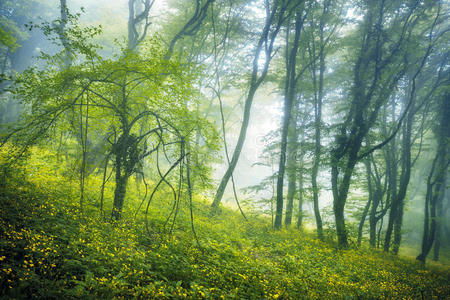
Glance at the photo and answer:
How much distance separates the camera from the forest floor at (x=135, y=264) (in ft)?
9.42

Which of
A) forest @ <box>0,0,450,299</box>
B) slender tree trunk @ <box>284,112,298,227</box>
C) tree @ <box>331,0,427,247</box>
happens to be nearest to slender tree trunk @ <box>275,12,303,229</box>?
forest @ <box>0,0,450,299</box>

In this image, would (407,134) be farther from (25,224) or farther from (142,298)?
(25,224)

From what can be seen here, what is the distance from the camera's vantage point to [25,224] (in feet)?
12.2

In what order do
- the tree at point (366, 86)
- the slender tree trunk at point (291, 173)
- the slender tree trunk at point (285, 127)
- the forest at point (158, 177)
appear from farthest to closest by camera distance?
1. the slender tree trunk at point (291, 173)
2. the slender tree trunk at point (285, 127)
3. the tree at point (366, 86)
4. the forest at point (158, 177)

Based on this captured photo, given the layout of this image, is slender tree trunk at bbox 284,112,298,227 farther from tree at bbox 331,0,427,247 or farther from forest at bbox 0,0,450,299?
tree at bbox 331,0,427,247

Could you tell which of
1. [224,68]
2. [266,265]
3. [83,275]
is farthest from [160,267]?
[224,68]

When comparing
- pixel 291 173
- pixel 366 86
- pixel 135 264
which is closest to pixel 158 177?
pixel 135 264

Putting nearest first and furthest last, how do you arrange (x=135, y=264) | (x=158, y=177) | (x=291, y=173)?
(x=135, y=264) → (x=158, y=177) → (x=291, y=173)

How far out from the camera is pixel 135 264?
358cm

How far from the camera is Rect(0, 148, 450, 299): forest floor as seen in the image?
9.42 feet

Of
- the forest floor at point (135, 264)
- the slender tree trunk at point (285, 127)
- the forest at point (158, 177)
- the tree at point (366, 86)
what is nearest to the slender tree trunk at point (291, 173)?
the forest at point (158, 177)

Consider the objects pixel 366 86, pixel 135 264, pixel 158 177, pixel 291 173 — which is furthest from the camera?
pixel 291 173

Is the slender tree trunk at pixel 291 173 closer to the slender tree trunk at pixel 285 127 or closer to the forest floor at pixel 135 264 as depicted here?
the slender tree trunk at pixel 285 127

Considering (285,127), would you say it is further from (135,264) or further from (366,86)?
(135,264)
